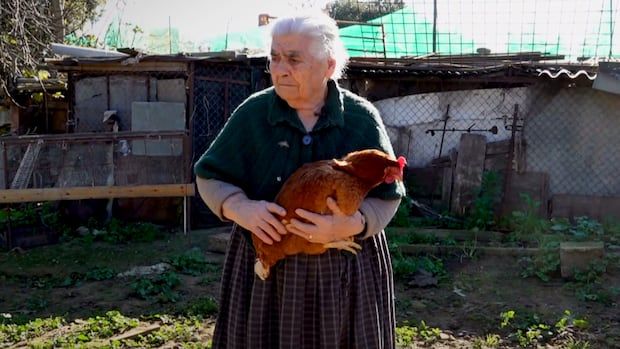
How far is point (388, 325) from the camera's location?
2424 mm

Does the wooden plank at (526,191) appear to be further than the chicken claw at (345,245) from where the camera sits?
Yes

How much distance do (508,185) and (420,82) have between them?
6.20 feet

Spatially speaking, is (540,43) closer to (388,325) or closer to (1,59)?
(1,59)

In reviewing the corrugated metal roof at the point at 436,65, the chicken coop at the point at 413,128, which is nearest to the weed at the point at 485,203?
the chicken coop at the point at 413,128

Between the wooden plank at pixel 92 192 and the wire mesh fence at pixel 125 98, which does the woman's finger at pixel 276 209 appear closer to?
the wooden plank at pixel 92 192

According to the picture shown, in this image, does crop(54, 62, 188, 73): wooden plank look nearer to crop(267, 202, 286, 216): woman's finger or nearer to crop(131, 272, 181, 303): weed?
crop(131, 272, 181, 303): weed

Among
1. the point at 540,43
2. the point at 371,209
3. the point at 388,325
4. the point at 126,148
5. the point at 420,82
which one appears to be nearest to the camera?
the point at 371,209

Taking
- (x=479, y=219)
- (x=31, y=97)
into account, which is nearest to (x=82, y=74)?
(x=31, y=97)

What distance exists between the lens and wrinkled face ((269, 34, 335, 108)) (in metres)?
2.16

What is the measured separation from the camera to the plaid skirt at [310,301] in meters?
2.22

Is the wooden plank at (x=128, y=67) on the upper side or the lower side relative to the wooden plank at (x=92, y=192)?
upper

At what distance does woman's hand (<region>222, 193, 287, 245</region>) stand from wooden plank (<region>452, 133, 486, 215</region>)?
20.4 feet

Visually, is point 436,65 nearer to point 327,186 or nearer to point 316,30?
point 316,30

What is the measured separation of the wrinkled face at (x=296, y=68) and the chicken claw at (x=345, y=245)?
0.50m
